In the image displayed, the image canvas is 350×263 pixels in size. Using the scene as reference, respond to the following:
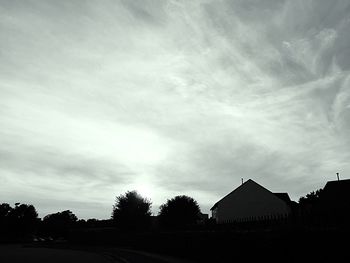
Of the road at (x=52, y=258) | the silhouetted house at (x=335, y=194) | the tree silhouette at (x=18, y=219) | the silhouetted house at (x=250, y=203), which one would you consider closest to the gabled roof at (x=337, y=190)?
the silhouetted house at (x=335, y=194)

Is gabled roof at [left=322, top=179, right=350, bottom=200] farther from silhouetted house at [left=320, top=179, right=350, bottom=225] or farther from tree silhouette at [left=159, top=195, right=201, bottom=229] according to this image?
tree silhouette at [left=159, top=195, right=201, bottom=229]

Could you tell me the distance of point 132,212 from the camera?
8006cm

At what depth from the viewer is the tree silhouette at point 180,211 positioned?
267 feet

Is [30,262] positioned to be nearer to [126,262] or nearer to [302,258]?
[126,262]

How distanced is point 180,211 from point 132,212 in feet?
33.2

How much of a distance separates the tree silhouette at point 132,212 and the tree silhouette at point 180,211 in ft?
12.4

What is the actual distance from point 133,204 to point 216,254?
62.5m

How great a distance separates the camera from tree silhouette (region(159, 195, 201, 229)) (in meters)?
81.4

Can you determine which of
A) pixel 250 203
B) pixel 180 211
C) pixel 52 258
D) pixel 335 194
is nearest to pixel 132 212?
pixel 180 211

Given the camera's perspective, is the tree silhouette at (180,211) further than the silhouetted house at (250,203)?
Yes

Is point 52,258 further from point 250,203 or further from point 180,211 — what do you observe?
point 180,211

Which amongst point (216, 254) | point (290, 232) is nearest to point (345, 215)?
point (290, 232)

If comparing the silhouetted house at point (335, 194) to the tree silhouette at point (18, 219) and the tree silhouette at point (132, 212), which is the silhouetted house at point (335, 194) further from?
the tree silhouette at point (18, 219)

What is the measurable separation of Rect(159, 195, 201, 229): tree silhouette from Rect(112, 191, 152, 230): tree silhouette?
3771 millimetres
